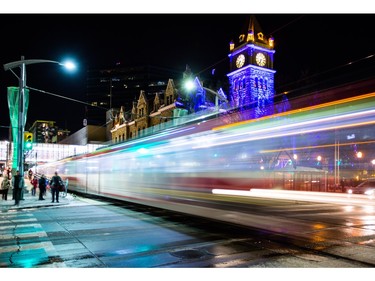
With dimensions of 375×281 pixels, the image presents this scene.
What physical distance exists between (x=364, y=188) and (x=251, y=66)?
2589 inches

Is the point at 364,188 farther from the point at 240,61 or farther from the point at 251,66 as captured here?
the point at 240,61

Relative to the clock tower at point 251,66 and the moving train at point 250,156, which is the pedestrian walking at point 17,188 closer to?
the moving train at point 250,156

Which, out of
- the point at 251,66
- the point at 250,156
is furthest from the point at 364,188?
the point at 251,66

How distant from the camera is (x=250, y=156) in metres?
10.8

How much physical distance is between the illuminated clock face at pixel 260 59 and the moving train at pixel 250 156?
62236 millimetres

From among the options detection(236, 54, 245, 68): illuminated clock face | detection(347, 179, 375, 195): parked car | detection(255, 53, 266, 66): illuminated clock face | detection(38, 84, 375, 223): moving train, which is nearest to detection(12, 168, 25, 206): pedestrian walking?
detection(38, 84, 375, 223): moving train

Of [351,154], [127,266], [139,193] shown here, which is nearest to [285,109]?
[351,154]

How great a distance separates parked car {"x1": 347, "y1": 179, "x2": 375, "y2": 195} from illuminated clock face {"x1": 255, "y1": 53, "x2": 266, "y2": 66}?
66705 mm

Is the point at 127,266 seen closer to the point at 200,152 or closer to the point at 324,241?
the point at 324,241

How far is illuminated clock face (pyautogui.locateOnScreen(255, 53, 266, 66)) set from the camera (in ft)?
246

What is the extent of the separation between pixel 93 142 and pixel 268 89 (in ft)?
129

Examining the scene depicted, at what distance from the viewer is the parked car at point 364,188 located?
9.24 metres

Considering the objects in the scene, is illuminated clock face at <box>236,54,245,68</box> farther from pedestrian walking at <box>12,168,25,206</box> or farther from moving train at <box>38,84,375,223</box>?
moving train at <box>38,84,375,223</box>

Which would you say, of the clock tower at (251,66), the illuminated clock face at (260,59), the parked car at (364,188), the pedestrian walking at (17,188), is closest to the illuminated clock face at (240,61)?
the clock tower at (251,66)
